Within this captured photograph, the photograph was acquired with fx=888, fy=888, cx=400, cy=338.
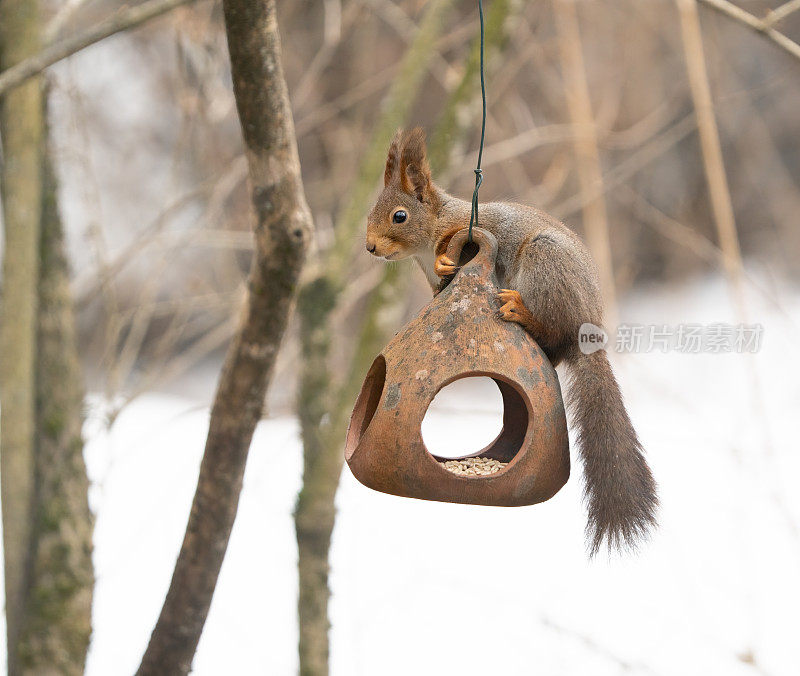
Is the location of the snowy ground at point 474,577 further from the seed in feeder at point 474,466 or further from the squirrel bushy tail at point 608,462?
the squirrel bushy tail at point 608,462

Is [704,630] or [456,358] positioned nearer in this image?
[456,358]

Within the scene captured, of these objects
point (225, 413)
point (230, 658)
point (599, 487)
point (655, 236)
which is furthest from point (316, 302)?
point (655, 236)

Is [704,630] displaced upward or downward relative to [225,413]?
downward

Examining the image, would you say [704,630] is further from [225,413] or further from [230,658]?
[225,413]

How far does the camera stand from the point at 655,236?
6.96 m

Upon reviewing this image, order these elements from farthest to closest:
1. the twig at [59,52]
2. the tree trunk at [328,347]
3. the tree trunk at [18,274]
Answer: the tree trunk at [328,347] < the tree trunk at [18,274] < the twig at [59,52]

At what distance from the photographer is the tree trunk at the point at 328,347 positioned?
105 inches

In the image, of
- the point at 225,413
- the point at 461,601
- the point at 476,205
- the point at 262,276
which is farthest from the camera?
the point at 461,601

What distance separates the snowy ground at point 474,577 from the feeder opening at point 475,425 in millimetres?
114

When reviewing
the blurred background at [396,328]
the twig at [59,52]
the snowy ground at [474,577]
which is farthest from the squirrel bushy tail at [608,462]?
the snowy ground at [474,577]

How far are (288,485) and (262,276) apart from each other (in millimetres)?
3621

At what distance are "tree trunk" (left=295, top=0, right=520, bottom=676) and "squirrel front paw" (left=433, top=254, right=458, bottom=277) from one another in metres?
1.16

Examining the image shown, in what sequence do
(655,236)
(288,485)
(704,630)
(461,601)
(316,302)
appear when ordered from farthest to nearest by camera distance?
(655,236) → (288,485) → (461,601) → (704,630) → (316,302)

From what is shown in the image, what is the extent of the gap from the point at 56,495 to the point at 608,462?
5.30 feet
